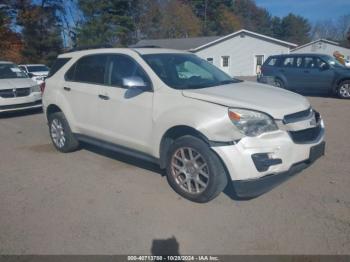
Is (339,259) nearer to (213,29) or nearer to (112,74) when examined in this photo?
(112,74)

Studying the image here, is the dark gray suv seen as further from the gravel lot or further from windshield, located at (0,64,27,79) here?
windshield, located at (0,64,27,79)

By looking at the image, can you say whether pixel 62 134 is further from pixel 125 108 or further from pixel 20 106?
pixel 20 106

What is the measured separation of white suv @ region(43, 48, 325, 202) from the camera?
3455 millimetres

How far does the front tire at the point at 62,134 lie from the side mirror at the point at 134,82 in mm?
2090

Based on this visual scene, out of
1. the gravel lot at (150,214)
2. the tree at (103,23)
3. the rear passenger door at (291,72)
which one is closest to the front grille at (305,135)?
the gravel lot at (150,214)

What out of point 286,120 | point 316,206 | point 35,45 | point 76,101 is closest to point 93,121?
point 76,101

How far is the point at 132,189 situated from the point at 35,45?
37.3 meters

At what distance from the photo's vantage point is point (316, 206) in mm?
3680

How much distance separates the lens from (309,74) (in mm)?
12883

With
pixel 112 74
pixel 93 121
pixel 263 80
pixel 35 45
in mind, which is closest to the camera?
pixel 112 74

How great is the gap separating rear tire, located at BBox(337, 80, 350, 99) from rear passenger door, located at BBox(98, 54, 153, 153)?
1020 cm

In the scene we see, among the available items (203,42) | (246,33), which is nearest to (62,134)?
(246,33)

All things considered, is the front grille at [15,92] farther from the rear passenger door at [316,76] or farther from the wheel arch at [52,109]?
the rear passenger door at [316,76]

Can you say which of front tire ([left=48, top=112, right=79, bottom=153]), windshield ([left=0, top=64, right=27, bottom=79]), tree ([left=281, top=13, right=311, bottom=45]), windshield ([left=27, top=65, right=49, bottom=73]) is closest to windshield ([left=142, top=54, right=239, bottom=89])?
front tire ([left=48, top=112, right=79, bottom=153])
